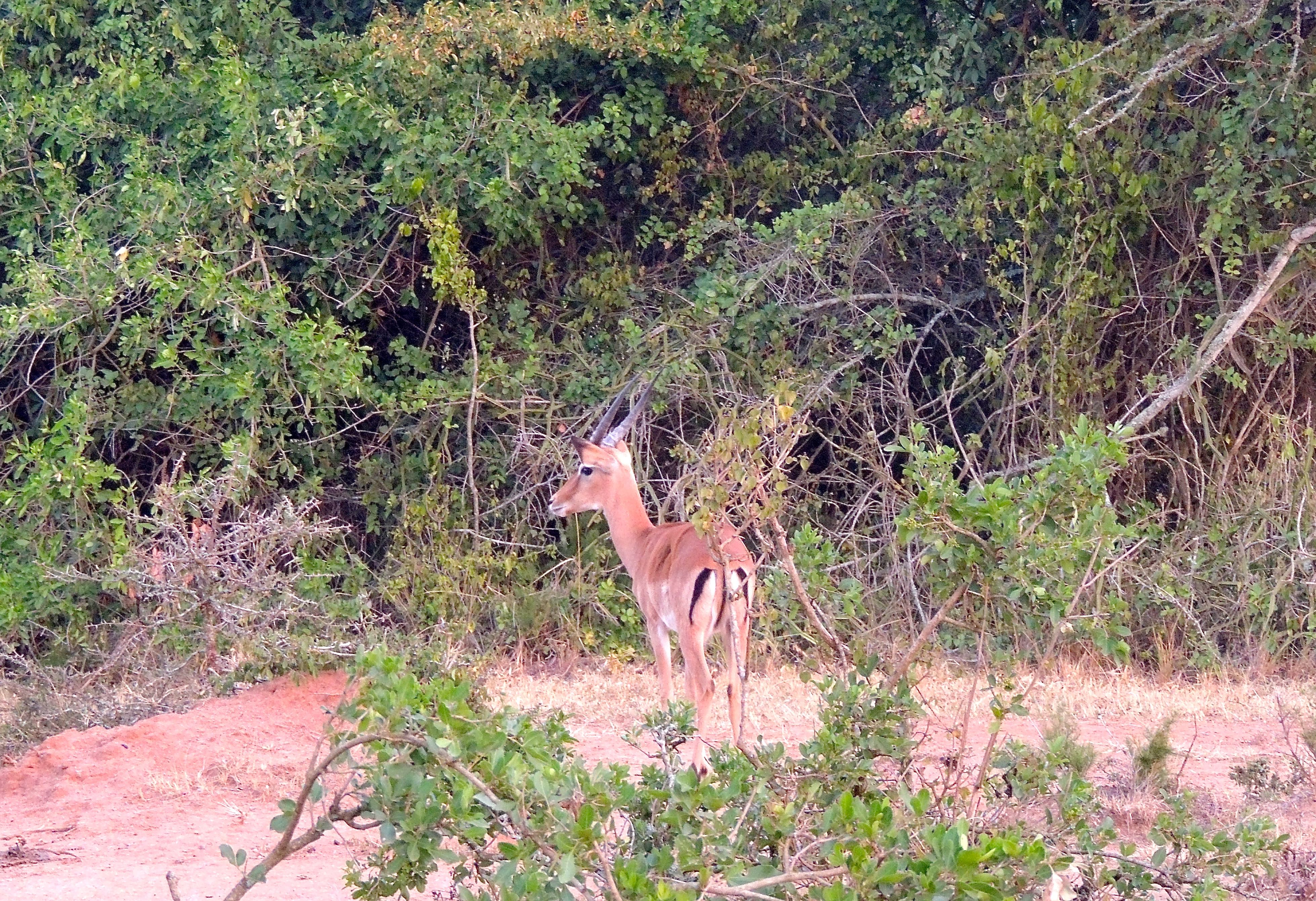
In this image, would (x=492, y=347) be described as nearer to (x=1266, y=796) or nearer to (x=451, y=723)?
(x=1266, y=796)

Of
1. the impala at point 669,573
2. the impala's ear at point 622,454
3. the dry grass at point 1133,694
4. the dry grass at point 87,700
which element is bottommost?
the dry grass at point 1133,694

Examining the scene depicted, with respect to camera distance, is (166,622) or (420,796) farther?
(166,622)

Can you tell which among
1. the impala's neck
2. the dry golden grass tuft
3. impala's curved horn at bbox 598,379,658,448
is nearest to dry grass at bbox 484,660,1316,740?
the impala's neck

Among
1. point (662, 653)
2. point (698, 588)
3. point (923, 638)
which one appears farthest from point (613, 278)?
point (923, 638)

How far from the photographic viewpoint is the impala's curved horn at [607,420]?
28.4 ft

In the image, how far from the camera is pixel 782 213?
983cm

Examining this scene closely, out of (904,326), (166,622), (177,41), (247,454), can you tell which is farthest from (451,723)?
(177,41)

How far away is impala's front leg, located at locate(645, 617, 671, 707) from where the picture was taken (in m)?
7.16

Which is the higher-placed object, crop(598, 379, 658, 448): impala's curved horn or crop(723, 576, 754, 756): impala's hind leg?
crop(598, 379, 658, 448): impala's curved horn

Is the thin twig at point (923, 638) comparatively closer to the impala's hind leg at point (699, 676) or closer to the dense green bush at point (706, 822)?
the dense green bush at point (706, 822)

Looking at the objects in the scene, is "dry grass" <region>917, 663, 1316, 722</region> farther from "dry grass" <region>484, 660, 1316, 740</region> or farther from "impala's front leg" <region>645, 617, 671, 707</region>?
"impala's front leg" <region>645, 617, 671, 707</region>

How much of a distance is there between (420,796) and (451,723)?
177 mm

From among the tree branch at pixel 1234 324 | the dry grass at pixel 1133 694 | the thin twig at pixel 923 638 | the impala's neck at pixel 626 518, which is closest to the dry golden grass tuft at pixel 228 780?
the impala's neck at pixel 626 518

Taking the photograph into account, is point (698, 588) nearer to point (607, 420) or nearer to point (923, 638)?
point (607, 420)
